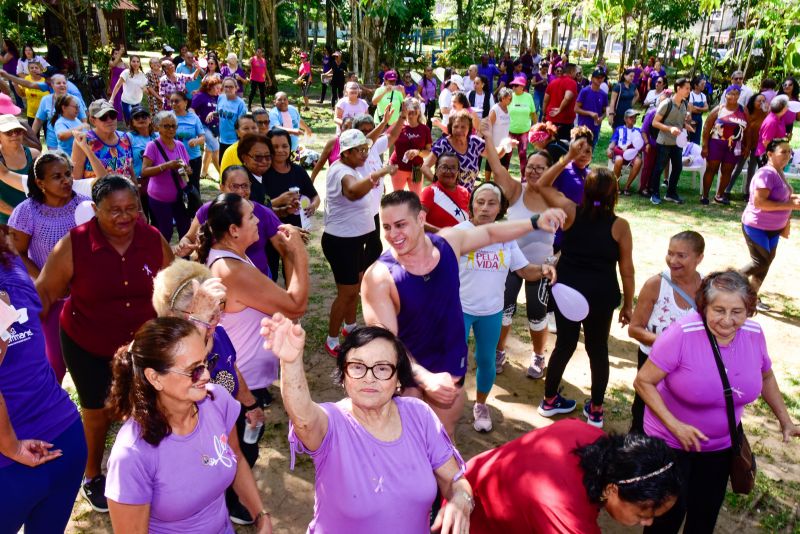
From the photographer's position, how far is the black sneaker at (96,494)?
140 inches

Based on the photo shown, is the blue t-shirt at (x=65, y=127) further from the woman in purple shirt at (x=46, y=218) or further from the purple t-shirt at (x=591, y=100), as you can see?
the purple t-shirt at (x=591, y=100)

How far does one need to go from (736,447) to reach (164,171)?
5.45m

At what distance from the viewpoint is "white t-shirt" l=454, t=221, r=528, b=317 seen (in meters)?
4.10

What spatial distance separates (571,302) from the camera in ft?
13.1

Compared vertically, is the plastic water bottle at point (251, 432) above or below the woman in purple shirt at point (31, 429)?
below

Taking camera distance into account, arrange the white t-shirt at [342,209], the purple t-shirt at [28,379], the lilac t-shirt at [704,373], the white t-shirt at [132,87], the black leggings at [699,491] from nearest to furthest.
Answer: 1. the purple t-shirt at [28,379]
2. the lilac t-shirt at [704,373]
3. the black leggings at [699,491]
4. the white t-shirt at [342,209]
5. the white t-shirt at [132,87]

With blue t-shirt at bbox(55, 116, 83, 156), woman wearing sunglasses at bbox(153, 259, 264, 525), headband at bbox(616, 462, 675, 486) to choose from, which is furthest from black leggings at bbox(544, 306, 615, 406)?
blue t-shirt at bbox(55, 116, 83, 156)

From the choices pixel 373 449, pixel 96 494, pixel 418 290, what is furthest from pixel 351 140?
pixel 373 449

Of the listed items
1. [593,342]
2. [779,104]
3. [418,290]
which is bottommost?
[593,342]

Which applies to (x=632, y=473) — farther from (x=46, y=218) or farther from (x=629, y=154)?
(x=629, y=154)

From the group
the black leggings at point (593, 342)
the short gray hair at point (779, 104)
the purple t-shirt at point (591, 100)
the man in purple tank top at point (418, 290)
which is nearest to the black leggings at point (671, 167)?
the short gray hair at point (779, 104)

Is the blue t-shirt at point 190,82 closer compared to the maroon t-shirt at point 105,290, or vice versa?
the maroon t-shirt at point 105,290

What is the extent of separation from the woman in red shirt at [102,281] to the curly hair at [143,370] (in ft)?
3.44

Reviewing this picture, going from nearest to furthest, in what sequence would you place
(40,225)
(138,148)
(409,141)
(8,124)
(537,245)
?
(40,225)
(8,124)
(537,245)
(138,148)
(409,141)
